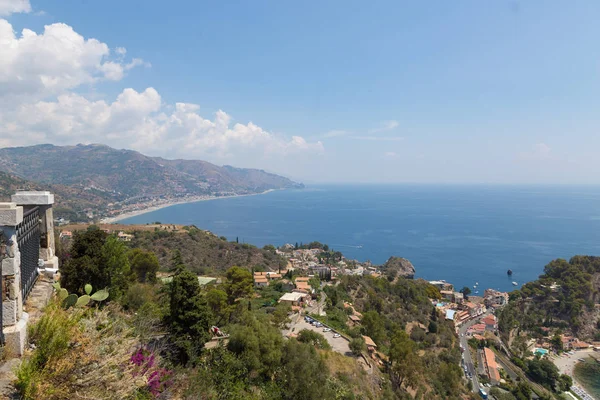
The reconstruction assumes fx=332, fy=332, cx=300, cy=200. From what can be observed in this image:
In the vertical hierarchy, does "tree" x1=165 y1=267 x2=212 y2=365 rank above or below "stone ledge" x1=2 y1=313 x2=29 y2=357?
below

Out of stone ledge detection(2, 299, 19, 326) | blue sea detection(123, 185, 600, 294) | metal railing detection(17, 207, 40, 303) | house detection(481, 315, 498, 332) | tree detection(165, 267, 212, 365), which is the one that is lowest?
house detection(481, 315, 498, 332)

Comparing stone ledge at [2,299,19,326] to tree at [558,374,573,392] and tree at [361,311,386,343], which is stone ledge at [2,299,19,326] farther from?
tree at [558,374,573,392]

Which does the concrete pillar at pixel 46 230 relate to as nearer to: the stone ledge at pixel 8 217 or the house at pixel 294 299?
the stone ledge at pixel 8 217

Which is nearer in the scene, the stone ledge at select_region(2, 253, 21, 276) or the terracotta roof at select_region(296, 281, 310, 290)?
the stone ledge at select_region(2, 253, 21, 276)

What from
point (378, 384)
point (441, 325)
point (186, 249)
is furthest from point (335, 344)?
point (186, 249)

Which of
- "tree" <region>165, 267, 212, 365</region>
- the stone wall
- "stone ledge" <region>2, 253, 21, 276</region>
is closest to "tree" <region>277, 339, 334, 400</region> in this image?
"tree" <region>165, 267, 212, 365</region>

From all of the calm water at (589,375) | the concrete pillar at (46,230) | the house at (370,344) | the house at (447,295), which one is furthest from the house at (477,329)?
the concrete pillar at (46,230)

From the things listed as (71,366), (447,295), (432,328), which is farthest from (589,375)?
(71,366)
